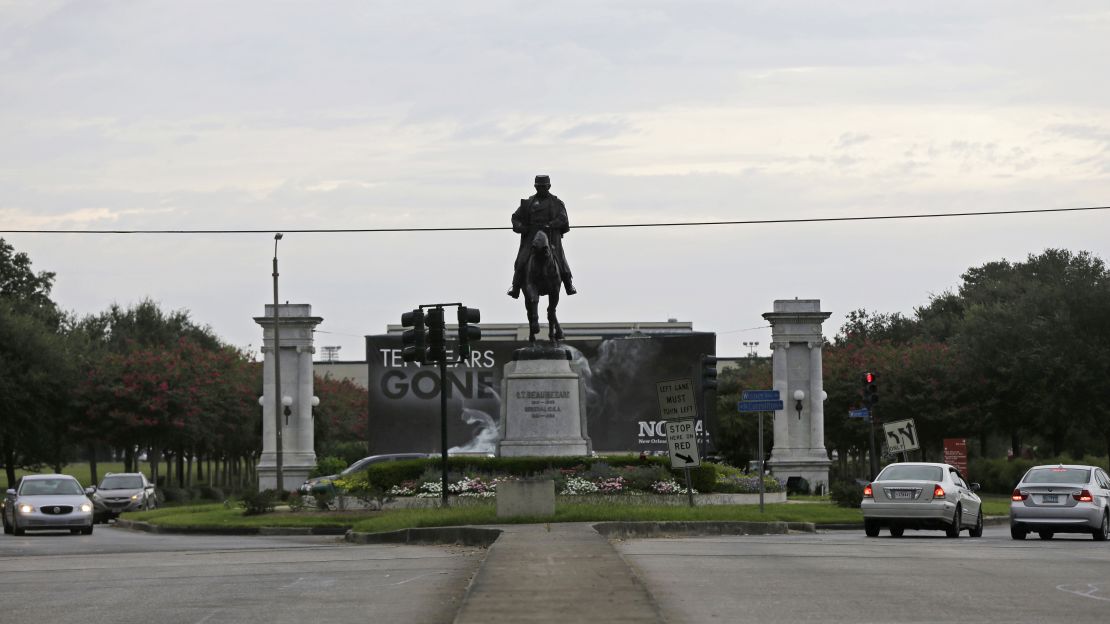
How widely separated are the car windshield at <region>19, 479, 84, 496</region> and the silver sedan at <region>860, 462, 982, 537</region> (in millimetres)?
17119

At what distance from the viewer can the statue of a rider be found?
1405 inches

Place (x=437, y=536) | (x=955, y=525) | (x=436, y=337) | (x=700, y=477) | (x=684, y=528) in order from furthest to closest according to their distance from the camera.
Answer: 1. (x=700, y=477)
2. (x=436, y=337)
3. (x=955, y=525)
4. (x=684, y=528)
5. (x=437, y=536)

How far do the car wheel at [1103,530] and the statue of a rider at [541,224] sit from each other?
1213 centimetres

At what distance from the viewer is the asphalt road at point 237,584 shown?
14930 millimetres

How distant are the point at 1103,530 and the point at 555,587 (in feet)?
54.5

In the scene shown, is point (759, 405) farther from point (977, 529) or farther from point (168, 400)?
point (168, 400)

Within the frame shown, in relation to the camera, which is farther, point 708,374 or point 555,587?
point 708,374

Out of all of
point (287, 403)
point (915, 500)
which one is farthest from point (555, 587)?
point (287, 403)

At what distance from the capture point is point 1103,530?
28688 millimetres

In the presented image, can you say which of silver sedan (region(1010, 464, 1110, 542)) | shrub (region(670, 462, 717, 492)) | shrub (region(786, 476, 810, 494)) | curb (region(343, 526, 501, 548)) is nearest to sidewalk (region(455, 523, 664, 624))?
curb (region(343, 526, 501, 548))

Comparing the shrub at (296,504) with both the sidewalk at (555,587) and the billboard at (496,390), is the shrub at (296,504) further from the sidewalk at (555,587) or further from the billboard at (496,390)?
the billboard at (496,390)

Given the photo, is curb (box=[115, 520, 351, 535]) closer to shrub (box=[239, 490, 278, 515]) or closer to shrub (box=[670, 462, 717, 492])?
shrub (box=[239, 490, 278, 515])

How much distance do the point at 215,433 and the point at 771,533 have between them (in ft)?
146

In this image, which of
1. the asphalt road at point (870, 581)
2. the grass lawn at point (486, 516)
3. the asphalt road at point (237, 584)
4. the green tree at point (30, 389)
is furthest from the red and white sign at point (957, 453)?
the green tree at point (30, 389)
